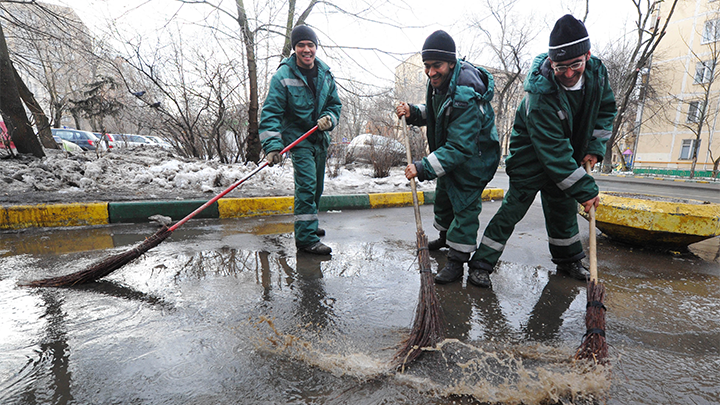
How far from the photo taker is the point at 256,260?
2.76 m

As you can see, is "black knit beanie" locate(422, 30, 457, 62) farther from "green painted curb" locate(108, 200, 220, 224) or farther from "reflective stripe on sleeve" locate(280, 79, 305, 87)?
"green painted curb" locate(108, 200, 220, 224)

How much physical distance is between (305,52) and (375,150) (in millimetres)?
4851

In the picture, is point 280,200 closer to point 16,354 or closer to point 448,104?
point 448,104

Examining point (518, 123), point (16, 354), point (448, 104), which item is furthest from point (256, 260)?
point (518, 123)

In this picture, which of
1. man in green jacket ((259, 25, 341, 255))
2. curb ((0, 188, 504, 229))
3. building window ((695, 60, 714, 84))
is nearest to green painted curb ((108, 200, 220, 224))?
curb ((0, 188, 504, 229))

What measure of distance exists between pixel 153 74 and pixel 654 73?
29153mm

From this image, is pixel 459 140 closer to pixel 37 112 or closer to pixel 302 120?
pixel 302 120

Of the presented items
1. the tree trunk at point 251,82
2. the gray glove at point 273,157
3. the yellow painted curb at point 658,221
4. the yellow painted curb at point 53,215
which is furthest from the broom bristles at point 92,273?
the tree trunk at point 251,82

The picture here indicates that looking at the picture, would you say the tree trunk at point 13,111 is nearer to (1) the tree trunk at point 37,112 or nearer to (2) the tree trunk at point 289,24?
(1) the tree trunk at point 37,112

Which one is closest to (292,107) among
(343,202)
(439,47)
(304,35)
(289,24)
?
(304,35)

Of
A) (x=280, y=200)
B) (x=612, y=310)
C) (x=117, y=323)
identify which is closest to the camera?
(x=117, y=323)

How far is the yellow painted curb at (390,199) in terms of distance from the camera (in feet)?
17.5

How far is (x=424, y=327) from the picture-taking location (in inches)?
63.2

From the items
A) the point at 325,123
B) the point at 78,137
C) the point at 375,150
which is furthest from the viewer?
the point at 78,137
